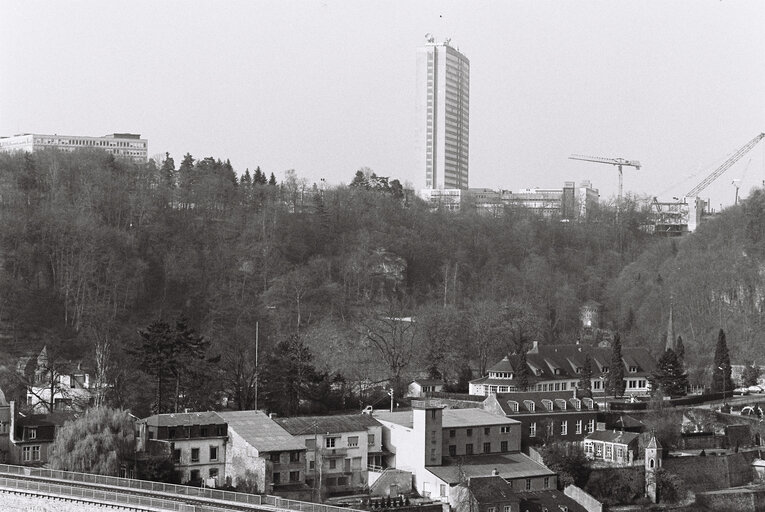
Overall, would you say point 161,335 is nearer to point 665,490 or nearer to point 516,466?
point 516,466

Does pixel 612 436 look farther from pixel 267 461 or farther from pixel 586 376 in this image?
pixel 267 461

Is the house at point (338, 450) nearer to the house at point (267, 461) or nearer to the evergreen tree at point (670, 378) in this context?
the house at point (267, 461)

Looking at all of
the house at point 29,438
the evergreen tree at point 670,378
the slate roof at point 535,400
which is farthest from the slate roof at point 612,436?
the house at point 29,438

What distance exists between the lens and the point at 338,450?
44.9 meters

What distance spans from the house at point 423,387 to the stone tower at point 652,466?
1398cm

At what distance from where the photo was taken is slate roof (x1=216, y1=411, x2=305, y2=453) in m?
42.5

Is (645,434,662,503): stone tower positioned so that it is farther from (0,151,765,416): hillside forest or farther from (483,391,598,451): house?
(0,151,765,416): hillside forest

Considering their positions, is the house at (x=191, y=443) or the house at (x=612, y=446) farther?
the house at (x=612, y=446)

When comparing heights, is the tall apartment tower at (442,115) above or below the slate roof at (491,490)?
above

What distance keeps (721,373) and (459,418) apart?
73.7 ft

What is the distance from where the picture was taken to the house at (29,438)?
4369cm

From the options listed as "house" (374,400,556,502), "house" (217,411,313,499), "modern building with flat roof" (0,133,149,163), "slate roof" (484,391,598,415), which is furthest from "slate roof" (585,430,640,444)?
"modern building with flat roof" (0,133,149,163)

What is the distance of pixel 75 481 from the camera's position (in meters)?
36.9

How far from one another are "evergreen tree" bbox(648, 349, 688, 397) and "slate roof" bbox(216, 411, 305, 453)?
24.1 meters
